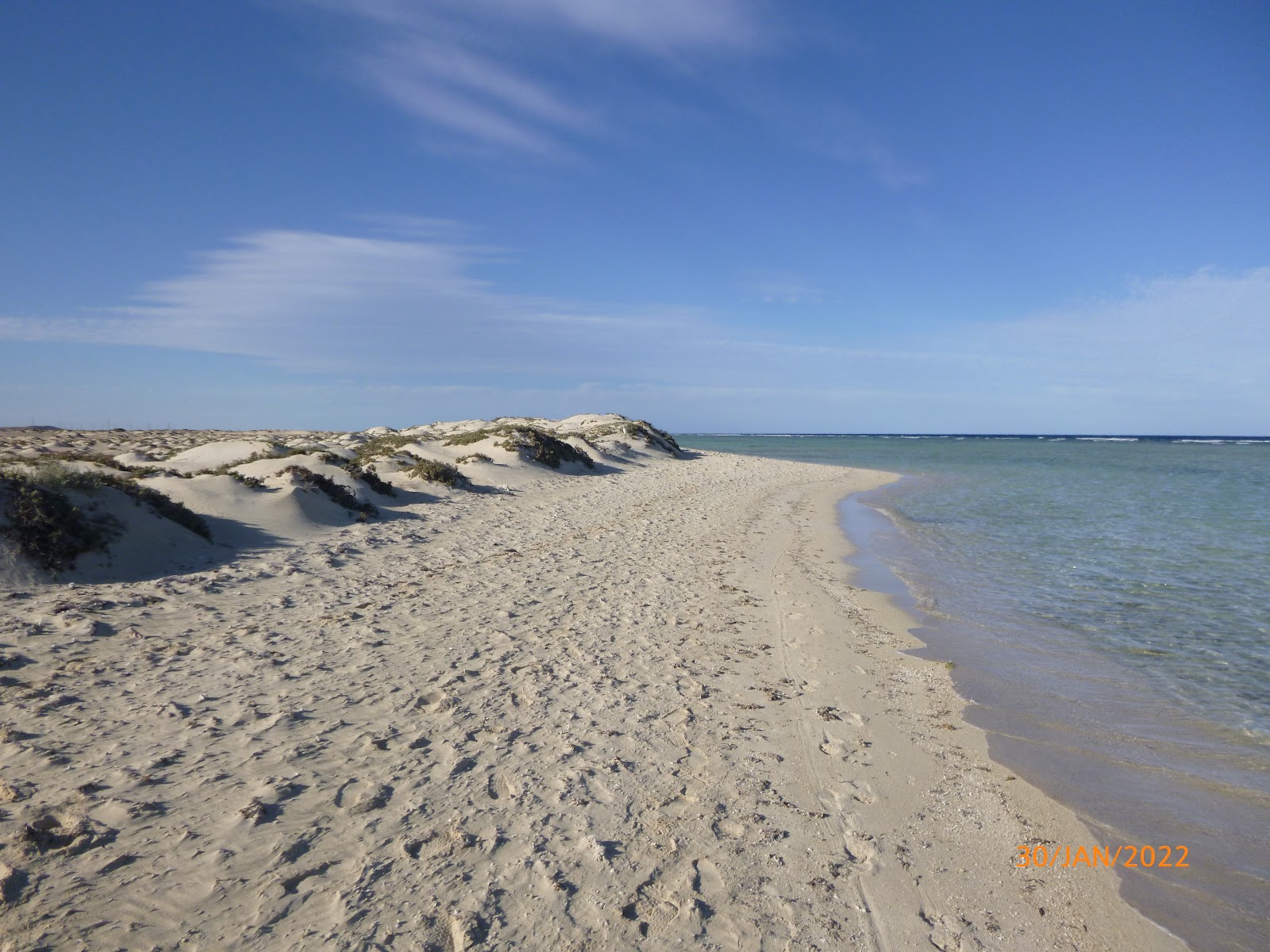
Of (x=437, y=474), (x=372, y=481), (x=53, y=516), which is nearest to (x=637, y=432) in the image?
(x=437, y=474)

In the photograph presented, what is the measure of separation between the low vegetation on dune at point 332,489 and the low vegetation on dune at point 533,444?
36.0 ft

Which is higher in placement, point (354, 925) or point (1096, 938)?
point (354, 925)

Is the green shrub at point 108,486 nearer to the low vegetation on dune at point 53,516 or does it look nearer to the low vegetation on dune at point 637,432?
the low vegetation on dune at point 53,516

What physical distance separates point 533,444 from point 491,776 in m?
23.5

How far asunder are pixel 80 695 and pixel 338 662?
2052 mm

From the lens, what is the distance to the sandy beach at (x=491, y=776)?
3.38 meters

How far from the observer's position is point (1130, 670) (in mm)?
7500

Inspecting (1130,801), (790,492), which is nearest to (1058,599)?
(1130,801)

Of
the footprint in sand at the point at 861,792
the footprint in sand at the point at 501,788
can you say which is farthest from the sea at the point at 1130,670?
the footprint in sand at the point at 501,788

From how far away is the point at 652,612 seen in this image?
8938 mm

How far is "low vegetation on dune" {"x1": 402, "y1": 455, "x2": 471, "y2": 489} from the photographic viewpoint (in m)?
19.8

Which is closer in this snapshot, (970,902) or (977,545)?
(970,902)

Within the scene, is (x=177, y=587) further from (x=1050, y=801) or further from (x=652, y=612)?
(x=1050, y=801)

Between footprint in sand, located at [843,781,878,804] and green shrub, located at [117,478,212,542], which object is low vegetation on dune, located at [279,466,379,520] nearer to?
green shrub, located at [117,478,212,542]
